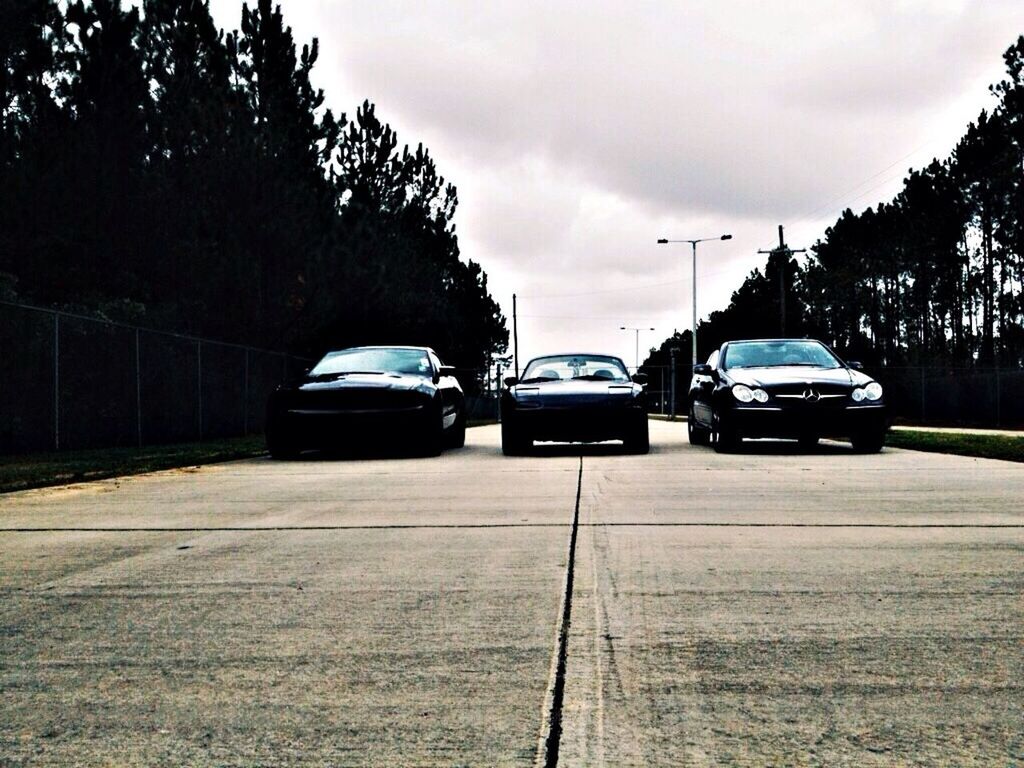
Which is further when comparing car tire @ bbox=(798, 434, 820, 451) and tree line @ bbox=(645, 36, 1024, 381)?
tree line @ bbox=(645, 36, 1024, 381)

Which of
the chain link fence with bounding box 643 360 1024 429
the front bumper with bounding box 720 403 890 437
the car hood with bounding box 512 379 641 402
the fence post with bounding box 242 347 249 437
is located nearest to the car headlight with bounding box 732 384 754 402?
the front bumper with bounding box 720 403 890 437

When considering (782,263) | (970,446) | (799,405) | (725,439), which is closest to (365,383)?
(725,439)

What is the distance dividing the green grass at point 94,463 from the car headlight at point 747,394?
6125 millimetres

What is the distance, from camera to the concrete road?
8.29 ft

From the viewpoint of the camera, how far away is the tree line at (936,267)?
43.1 metres

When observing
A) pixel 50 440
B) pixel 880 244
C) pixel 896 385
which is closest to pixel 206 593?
pixel 50 440

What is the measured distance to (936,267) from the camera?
2311 inches

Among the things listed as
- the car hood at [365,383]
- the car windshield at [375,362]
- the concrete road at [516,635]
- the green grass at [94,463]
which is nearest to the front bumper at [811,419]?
the car hood at [365,383]

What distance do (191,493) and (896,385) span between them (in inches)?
1373

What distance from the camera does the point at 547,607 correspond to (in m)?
3.96

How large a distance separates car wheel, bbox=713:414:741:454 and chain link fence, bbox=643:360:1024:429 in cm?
1451

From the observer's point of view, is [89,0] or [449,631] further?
[89,0]

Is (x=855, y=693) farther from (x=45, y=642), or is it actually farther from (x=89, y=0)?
(x=89, y=0)

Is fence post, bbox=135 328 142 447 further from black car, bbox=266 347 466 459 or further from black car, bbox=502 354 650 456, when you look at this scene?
black car, bbox=502 354 650 456
